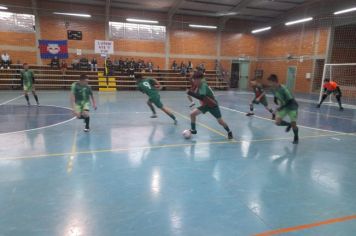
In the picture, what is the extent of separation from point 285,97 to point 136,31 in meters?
18.6

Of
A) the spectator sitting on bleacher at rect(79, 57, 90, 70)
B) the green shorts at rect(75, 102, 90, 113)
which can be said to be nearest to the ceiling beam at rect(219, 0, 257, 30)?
the spectator sitting on bleacher at rect(79, 57, 90, 70)

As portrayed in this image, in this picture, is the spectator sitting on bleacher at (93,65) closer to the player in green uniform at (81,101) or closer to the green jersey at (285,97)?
the player in green uniform at (81,101)

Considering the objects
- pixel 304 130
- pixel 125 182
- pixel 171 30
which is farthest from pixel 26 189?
pixel 171 30

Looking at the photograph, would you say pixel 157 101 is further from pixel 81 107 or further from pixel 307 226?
pixel 307 226

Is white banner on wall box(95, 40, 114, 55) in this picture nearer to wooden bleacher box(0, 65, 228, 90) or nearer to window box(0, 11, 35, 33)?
wooden bleacher box(0, 65, 228, 90)

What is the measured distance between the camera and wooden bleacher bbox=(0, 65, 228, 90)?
19156 mm

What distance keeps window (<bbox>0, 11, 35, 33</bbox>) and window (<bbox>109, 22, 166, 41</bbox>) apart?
232 inches

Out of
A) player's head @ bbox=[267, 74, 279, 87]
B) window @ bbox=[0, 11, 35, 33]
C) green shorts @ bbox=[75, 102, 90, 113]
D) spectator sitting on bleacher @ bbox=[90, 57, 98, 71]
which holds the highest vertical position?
window @ bbox=[0, 11, 35, 33]

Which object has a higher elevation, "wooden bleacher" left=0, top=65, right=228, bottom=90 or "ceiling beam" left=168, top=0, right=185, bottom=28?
"ceiling beam" left=168, top=0, right=185, bottom=28

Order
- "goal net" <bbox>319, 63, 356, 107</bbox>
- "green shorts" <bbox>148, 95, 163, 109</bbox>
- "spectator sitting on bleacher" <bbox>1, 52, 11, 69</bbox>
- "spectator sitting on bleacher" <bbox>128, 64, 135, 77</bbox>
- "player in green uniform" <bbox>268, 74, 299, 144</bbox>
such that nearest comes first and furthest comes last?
"player in green uniform" <bbox>268, 74, 299, 144</bbox>
"green shorts" <bbox>148, 95, 163, 109</bbox>
"spectator sitting on bleacher" <bbox>1, 52, 11, 69</bbox>
"goal net" <bbox>319, 63, 356, 107</bbox>
"spectator sitting on bleacher" <bbox>128, 64, 135, 77</bbox>

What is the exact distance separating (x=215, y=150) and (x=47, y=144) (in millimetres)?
3674

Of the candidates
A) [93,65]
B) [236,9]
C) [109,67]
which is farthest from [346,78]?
[93,65]

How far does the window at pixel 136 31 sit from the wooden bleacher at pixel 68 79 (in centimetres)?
310

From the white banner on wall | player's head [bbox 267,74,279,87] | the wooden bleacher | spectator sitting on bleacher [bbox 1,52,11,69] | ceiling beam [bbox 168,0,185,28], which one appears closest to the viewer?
player's head [bbox 267,74,279,87]
